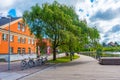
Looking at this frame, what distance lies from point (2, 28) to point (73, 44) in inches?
790

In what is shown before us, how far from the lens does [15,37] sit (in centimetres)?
5806

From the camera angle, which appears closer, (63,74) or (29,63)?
(63,74)

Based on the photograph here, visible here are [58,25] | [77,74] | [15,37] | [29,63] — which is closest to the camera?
[77,74]

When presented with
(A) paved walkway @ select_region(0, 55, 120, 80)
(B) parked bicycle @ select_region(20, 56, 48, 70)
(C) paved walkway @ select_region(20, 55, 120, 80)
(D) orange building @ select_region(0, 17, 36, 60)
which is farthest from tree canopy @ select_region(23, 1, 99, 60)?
(A) paved walkway @ select_region(0, 55, 120, 80)

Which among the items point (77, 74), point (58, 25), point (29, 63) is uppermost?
point (58, 25)

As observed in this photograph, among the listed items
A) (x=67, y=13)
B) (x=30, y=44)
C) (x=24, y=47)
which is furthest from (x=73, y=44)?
(x=30, y=44)

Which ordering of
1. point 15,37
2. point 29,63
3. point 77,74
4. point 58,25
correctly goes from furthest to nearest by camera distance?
point 15,37
point 58,25
point 29,63
point 77,74

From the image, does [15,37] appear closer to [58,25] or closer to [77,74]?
[58,25]

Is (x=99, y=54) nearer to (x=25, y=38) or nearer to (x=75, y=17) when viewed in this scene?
(x=75, y=17)

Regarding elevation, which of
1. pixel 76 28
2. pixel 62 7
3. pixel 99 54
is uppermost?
pixel 62 7

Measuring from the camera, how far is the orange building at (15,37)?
172 ft

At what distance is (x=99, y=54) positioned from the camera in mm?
47906

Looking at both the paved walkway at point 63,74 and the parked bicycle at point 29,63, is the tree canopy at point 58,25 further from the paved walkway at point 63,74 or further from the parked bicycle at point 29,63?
the paved walkway at point 63,74

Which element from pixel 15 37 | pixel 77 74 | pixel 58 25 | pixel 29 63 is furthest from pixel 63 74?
pixel 15 37
